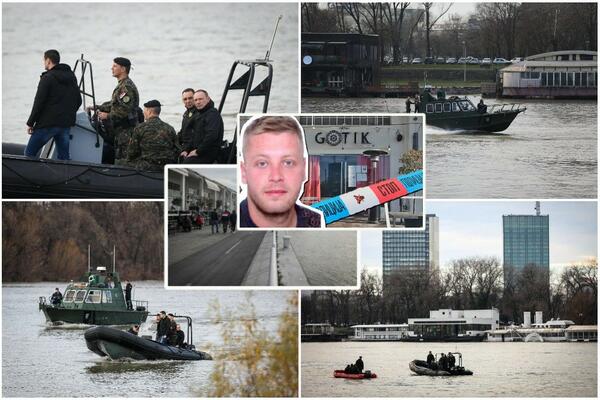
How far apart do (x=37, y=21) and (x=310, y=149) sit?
8.07 feet

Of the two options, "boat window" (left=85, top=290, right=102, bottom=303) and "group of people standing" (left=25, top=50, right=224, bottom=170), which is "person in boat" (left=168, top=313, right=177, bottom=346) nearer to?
"boat window" (left=85, top=290, right=102, bottom=303)

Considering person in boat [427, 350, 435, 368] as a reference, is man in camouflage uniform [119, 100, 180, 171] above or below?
above

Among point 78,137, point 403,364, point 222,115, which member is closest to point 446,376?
point 403,364

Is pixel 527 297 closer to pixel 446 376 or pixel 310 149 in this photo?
pixel 446 376

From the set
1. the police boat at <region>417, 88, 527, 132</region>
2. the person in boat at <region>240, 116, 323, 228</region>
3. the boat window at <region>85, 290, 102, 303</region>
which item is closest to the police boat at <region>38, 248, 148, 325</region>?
the boat window at <region>85, 290, 102, 303</region>

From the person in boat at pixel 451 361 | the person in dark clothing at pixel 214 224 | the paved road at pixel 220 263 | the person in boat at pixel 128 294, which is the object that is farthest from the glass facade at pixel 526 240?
the person in boat at pixel 128 294

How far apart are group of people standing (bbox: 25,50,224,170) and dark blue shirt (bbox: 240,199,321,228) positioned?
53 centimetres

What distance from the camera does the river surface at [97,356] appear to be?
12875 mm

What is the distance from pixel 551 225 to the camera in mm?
12844

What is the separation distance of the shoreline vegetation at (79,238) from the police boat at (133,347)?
1.69 ft

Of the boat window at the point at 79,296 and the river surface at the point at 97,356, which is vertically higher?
the boat window at the point at 79,296

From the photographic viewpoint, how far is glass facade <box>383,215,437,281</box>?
12.8 m

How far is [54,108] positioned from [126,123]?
1.94 ft

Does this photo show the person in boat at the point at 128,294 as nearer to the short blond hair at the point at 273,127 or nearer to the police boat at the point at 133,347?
the police boat at the point at 133,347
